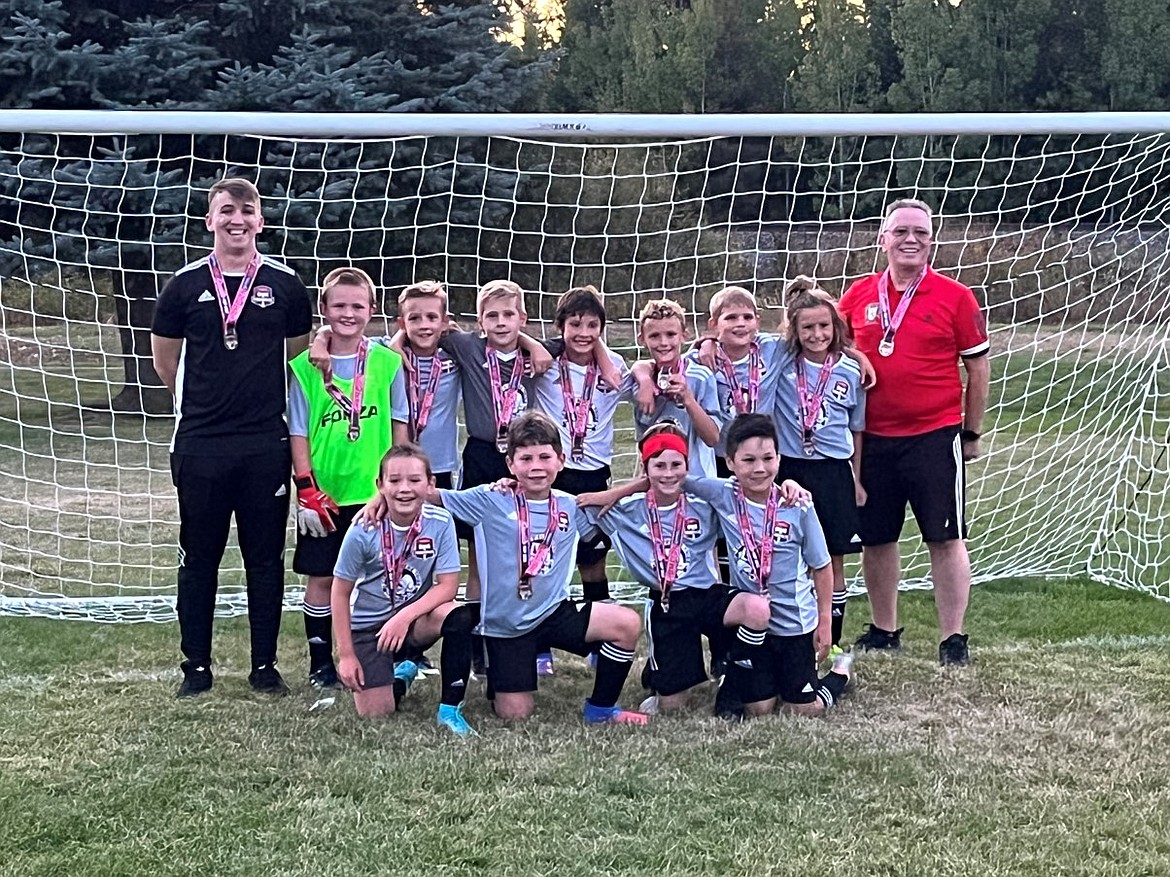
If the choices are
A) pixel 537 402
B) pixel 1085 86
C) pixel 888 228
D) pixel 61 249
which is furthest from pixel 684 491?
pixel 1085 86

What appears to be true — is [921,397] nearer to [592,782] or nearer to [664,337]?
[664,337]

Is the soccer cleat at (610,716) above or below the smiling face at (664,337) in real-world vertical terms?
below

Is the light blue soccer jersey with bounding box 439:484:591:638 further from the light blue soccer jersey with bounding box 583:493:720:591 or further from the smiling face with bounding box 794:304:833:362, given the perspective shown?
the smiling face with bounding box 794:304:833:362

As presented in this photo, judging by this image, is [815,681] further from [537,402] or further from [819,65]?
[819,65]

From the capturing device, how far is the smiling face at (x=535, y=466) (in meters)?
4.49

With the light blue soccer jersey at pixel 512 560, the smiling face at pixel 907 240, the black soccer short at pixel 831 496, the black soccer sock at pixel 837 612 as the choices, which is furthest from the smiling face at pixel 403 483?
the smiling face at pixel 907 240

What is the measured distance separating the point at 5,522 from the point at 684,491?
15.9ft


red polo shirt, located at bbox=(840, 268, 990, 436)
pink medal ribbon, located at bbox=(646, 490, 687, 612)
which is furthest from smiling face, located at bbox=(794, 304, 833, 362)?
pink medal ribbon, located at bbox=(646, 490, 687, 612)

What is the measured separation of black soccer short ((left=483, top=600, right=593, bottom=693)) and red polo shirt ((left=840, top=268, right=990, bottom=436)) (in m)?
1.43

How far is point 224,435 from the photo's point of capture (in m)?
4.67

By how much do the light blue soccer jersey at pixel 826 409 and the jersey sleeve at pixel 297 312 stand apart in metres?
1.72

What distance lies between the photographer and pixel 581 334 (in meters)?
4.91

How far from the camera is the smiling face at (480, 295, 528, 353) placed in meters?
4.85

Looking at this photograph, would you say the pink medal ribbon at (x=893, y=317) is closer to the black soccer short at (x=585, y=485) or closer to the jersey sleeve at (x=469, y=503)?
the black soccer short at (x=585, y=485)
